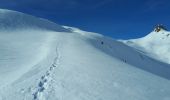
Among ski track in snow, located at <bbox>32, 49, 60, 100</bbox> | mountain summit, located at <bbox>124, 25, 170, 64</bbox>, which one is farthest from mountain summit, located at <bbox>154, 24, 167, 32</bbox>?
ski track in snow, located at <bbox>32, 49, 60, 100</bbox>

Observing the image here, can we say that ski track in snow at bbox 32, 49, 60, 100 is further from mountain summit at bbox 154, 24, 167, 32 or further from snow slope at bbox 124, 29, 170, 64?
mountain summit at bbox 154, 24, 167, 32

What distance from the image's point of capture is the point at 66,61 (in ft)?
77.8

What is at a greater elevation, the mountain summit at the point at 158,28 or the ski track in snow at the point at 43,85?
the mountain summit at the point at 158,28

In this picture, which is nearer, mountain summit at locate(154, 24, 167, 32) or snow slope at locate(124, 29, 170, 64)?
snow slope at locate(124, 29, 170, 64)

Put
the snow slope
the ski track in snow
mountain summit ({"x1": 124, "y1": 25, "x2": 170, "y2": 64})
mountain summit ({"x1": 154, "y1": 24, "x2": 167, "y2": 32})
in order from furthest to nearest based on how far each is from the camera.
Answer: mountain summit ({"x1": 154, "y1": 24, "x2": 167, "y2": 32})
the snow slope
mountain summit ({"x1": 124, "y1": 25, "x2": 170, "y2": 64})
the ski track in snow

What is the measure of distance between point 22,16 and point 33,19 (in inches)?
99.2

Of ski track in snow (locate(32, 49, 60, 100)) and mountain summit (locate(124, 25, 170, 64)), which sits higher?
mountain summit (locate(124, 25, 170, 64))

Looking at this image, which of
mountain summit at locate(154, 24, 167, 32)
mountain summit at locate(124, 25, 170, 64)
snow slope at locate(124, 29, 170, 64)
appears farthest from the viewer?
mountain summit at locate(154, 24, 167, 32)

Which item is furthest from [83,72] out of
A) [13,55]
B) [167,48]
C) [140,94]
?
[167,48]

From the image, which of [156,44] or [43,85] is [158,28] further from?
[43,85]

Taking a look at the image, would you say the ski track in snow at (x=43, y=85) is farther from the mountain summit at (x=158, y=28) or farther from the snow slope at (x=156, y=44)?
the mountain summit at (x=158, y=28)

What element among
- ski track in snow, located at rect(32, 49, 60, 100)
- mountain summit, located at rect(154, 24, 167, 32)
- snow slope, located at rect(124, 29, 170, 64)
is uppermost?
mountain summit, located at rect(154, 24, 167, 32)

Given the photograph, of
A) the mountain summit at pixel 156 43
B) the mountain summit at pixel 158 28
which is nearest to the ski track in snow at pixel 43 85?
the mountain summit at pixel 156 43

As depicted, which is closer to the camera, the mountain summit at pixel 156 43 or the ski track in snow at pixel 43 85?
the ski track in snow at pixel 43 85
